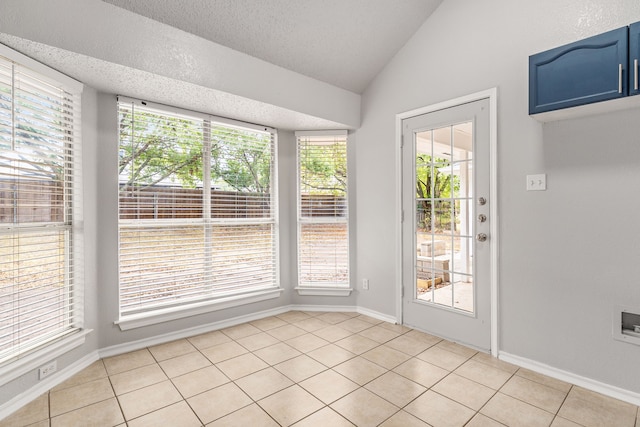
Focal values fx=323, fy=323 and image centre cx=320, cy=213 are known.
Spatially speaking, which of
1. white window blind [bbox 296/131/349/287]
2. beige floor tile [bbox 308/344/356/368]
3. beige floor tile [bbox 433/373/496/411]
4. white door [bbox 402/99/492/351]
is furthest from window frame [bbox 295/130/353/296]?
beige floor tile [bbox 433/373/496/411]

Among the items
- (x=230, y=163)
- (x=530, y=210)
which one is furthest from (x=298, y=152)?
(x=530, y=210)

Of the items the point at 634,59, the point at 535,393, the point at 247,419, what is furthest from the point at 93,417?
the point at 634,59

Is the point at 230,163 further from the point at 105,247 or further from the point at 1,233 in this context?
the point at 1,233

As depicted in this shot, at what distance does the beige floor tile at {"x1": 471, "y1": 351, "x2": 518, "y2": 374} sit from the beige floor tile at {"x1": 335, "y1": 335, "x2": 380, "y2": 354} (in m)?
0.79

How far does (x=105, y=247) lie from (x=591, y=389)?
3.60 meters

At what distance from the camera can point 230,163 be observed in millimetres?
3307

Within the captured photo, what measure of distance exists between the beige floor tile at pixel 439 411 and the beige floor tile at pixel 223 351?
4.63 feet

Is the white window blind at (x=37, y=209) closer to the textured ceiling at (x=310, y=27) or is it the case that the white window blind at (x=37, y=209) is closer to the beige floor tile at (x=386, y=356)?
the textured ceiling at (x=310, y=27)

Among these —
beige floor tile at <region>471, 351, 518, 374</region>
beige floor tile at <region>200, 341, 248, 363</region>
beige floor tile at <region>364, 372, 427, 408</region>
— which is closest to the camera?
beige floor tile at <region>364, 372, 427, 408</region>

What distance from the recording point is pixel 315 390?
2.09m

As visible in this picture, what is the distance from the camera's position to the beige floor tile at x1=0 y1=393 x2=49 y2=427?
1.79 m

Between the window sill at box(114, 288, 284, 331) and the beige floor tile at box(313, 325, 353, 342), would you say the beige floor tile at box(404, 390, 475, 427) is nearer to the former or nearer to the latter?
the beige floor tile at box(313, 325, 353, 342)

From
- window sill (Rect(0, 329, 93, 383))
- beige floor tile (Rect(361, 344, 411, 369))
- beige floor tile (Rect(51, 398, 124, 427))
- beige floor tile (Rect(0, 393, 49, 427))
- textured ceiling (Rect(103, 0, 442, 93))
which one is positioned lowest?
beige floor tile (Rect(51, 398, 124, 427))

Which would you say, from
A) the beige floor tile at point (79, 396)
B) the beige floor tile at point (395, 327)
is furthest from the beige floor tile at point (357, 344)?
the beige floor tile at point (79, 396)
